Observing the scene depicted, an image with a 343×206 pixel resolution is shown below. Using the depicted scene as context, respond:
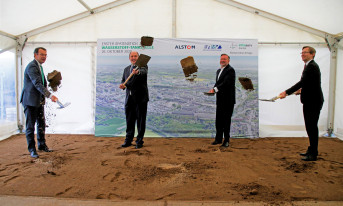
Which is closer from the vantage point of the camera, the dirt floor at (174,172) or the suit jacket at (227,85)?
the dirt floor at (174,172)

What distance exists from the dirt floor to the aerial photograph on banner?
81 cm

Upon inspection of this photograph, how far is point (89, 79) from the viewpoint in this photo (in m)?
5.45

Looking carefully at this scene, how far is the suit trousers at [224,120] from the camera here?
14.5 ft

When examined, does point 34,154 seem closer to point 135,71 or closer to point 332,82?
point 135,71

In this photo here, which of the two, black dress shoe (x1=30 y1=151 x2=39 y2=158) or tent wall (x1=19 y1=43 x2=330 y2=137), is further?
tent wall (x1=19 y1=43 x2=330 y2=137)

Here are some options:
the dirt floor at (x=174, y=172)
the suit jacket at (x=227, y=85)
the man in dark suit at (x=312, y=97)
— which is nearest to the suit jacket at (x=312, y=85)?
the man in dark suit at (x=312, y=97)

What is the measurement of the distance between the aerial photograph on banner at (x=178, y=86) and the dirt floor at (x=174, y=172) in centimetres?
81

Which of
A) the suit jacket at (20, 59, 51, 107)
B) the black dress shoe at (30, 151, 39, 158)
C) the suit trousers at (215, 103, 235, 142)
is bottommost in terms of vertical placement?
the black dress shoe at (30, 151, 39, 158)

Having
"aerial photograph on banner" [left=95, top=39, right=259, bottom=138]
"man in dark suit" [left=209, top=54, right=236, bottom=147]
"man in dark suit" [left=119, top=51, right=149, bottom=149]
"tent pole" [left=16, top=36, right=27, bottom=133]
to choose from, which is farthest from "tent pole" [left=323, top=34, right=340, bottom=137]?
"tent pole" [left=16, top=36, right=27, bottom=133]

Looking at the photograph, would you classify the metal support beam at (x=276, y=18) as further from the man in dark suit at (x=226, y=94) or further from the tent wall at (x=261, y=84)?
the man in dark suit at (x=226, y=94)

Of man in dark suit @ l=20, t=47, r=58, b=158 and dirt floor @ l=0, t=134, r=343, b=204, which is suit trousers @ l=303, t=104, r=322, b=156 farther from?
man in dark suit @ l=20, t=47, r=58, b=158

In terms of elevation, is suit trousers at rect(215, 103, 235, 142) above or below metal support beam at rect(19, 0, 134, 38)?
below

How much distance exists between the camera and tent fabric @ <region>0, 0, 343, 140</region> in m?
5.26

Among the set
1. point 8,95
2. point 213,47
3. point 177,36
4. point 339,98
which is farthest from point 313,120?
point 8,95
